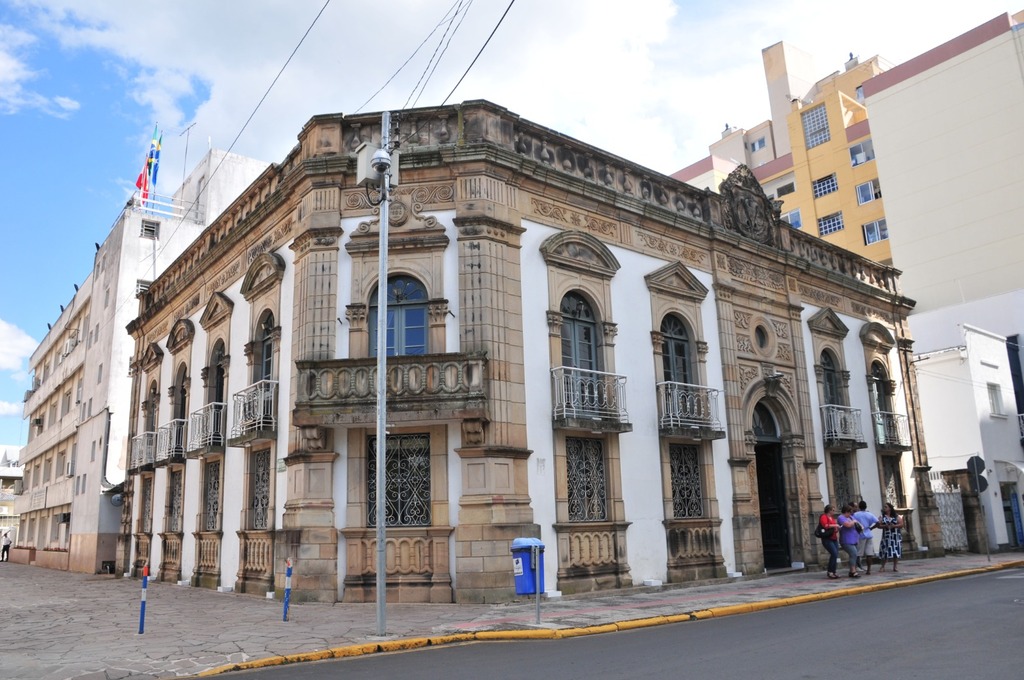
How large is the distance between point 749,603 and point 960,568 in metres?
8.80

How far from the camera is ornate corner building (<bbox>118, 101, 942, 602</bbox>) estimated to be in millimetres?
13680

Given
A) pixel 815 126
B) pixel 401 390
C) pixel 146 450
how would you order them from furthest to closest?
pixel 815 126
pixel 146 450
pixel 401 390

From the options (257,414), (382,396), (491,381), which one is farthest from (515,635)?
(257,414)

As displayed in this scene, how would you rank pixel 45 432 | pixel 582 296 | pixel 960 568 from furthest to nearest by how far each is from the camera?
1. pixel 45 432
2. pixel 960 568
3. pixel 582 296

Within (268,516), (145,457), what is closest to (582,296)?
(268,516)

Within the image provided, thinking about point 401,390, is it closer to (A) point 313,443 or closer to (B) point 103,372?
(A) point 313,443

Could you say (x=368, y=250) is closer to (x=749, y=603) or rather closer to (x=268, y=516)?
(x=268, y=516)

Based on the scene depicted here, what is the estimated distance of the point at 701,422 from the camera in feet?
56.0

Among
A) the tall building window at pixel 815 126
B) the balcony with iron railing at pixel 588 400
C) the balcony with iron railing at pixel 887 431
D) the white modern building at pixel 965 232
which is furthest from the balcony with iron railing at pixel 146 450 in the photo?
the tall building window at pixel 815 126

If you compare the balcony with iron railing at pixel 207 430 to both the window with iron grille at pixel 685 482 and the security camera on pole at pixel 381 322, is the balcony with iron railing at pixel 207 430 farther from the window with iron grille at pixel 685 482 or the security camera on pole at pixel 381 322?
the window with iron grille at pixel 685 482

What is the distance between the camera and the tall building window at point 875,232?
39.8 meters

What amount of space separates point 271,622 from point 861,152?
39.1 metres

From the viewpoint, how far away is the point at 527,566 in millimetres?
10664

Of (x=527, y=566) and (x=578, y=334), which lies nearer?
(x=527, y=566)
